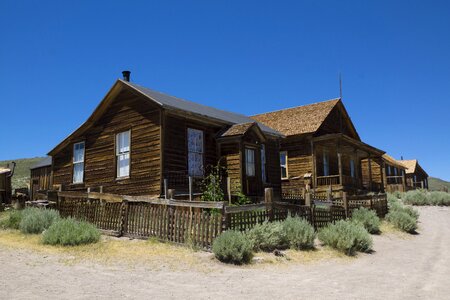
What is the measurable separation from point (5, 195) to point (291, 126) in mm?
20115

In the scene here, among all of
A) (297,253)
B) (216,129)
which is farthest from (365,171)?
(297,253)

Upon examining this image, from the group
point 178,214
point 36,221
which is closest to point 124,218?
point 178,214

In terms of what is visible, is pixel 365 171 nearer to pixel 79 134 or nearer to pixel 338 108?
pixel 338 108

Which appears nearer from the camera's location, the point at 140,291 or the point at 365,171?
the point at 140,291

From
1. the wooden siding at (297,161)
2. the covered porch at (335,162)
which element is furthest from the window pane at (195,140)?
the wooden siding at (297,161)

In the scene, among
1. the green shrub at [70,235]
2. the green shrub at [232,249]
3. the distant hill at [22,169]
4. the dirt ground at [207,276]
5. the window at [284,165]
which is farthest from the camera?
the distant hill at [22,169]

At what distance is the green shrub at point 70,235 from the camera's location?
10.4 metres

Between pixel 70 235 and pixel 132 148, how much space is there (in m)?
7.80

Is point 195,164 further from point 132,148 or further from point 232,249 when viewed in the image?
point 232,249

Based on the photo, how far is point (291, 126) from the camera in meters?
28.0

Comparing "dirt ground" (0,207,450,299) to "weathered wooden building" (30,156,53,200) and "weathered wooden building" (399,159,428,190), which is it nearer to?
"weathered wooden building" (30,156,53,200)

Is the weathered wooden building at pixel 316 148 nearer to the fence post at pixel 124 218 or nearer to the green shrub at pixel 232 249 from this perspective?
the fence post at pixel 124 218

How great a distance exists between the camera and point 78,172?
21.1m

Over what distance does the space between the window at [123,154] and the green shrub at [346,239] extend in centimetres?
994
